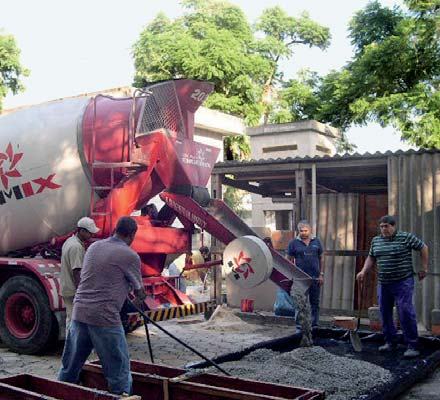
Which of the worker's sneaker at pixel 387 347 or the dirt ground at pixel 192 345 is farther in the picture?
the worker's sneaker at pixel 387 347

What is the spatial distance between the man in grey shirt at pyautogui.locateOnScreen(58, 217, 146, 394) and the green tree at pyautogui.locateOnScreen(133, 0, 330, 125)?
25.1 metres

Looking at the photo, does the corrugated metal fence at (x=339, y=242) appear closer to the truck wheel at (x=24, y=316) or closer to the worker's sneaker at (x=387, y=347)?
the worker's sneaker at (x=387, y=347)

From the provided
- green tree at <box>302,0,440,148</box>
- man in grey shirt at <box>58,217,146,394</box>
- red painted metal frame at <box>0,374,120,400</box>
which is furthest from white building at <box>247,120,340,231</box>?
red painted metal frame at <box>0,374,120,400</box>

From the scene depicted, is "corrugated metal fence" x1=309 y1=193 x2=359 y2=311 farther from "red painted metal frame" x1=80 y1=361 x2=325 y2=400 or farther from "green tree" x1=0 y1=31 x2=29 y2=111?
"green tree" x1=0 y1=31 x2=29 y2=111

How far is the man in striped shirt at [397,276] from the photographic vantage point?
6.98 m

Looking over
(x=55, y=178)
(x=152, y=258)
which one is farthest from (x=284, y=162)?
(x=55, y=178)

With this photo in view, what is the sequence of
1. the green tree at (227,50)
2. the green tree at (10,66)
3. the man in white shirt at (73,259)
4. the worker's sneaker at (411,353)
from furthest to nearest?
1. the green tree at (227,50)
2. the green tree at (10,66)
3. the worker's sneaker at (411,353)
4. the man in white shirt at (73,259)

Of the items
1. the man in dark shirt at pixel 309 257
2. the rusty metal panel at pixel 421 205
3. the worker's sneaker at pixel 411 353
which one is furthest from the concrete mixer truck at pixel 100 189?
the rusty metal panel at pixel 421 205

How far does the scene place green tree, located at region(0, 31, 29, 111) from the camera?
28.2 m

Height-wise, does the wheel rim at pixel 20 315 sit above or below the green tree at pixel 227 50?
below

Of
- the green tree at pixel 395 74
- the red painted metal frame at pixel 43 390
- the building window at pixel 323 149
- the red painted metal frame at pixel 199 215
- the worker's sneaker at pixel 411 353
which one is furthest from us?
the building window at pixel 323 149

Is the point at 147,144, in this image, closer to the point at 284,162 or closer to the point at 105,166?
the point at 105,166

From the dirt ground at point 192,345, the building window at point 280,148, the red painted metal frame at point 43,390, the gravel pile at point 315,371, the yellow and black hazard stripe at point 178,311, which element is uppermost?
the building window at point 280,148

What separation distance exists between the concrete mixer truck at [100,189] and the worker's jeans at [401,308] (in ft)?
3.41
